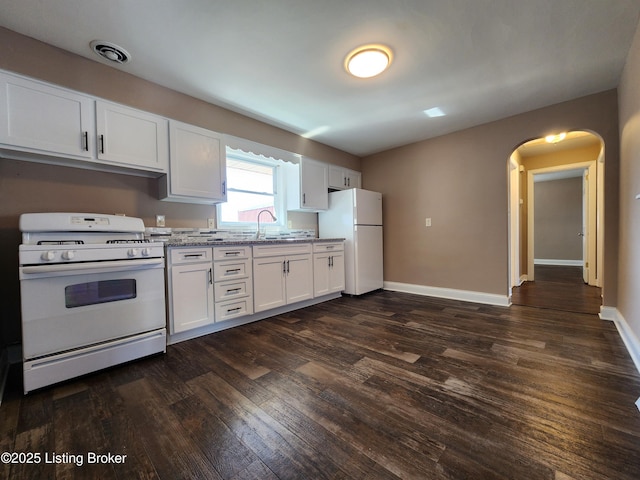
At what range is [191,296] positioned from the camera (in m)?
2.38

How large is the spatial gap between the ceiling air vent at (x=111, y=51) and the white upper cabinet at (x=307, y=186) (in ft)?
6.94

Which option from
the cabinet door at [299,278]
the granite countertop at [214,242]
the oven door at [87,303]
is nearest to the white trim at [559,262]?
the cabinet door at [299,278]

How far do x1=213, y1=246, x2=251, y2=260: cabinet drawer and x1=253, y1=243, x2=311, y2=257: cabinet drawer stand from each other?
0.32 feet

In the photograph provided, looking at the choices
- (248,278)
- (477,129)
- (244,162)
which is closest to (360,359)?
(248,278)

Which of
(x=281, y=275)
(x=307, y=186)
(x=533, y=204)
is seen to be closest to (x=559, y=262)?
(x=533, y=204)

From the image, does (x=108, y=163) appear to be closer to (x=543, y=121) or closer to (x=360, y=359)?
(x=360, y=359)

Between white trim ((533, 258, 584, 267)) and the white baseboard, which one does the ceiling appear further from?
white trim ((533, 258, 584, 267))

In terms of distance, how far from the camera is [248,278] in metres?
2.79

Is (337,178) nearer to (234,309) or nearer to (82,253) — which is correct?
(234,309)

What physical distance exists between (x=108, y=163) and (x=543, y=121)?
453 cm

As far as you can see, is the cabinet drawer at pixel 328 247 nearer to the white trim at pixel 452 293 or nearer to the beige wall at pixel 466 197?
the beige wall at pixel 466 197

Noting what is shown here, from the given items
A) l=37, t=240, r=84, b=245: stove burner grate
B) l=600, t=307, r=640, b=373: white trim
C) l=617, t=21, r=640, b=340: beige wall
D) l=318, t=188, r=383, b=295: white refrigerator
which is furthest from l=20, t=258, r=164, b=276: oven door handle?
l=617, t=21, r=640, b=340: beige wall

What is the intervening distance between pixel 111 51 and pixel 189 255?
171cm

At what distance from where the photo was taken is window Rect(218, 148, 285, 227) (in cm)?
329
